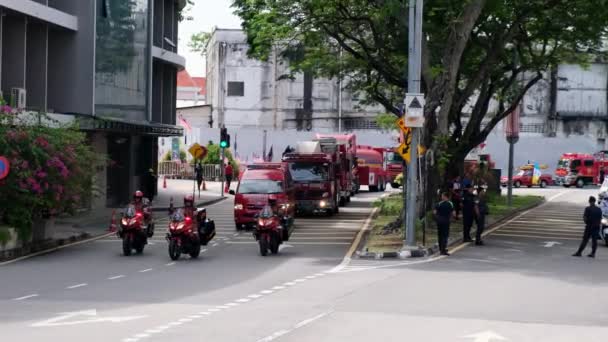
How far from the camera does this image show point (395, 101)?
48.3 m

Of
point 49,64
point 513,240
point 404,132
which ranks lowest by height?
point 513,240

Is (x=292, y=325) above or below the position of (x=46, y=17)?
below

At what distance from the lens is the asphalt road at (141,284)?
13570 mm

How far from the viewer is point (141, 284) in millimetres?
18734

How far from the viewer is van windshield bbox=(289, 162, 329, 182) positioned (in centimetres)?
3903

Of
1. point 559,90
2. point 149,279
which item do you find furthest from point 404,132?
point 559,90

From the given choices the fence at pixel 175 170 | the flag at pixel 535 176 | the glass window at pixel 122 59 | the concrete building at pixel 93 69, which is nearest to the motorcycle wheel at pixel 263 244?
the concrete building at pixel 93 69

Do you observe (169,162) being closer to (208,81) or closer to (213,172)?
(213,172)

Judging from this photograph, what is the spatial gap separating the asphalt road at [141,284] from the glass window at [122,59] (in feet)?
30.0

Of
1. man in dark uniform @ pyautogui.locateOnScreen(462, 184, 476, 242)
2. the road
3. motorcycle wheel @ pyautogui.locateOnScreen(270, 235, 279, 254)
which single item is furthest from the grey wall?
man in dark uniform @ pyautogui.locateOnScreen(462, 184, 476, 242)

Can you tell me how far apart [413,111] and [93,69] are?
1536 cm

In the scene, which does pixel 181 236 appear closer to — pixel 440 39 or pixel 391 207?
pixel 440 39

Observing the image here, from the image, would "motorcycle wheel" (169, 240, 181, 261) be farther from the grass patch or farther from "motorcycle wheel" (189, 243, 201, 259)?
the grass patch

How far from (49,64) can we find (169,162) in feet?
115
